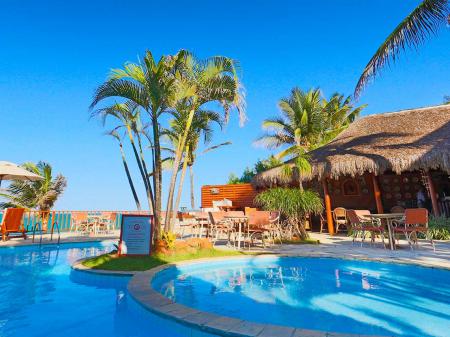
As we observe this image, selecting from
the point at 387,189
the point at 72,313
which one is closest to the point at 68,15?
the point at 72,313

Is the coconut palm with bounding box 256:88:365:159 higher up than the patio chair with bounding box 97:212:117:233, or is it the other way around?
the coconut palm with bounding box 256:88:365:159

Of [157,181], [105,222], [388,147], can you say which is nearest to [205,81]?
[157,181]

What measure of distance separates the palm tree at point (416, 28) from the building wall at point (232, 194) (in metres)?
10.8

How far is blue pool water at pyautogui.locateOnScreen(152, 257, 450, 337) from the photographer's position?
3.13 meters

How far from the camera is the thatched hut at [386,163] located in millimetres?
10219

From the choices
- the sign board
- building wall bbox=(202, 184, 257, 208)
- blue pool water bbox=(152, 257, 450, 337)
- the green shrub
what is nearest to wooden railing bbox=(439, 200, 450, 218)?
the green shrub

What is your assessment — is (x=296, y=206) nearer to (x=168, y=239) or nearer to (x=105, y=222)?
(x=168, y=239)

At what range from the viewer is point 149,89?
6242 millimetres

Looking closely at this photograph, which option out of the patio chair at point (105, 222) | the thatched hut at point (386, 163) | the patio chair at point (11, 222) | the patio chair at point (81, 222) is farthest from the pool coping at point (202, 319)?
the patio chair at point (81, 222)

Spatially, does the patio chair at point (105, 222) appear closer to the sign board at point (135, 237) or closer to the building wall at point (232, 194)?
the building wall at point (232, 194)

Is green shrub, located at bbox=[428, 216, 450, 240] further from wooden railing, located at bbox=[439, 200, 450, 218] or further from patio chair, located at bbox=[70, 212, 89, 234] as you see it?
patio chair, located at bbox=[70, 212, 89, 234]

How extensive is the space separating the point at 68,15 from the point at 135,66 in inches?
429

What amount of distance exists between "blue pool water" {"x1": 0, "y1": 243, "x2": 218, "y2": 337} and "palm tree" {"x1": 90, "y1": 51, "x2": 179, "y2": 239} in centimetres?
207

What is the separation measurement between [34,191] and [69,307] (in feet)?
56.0
